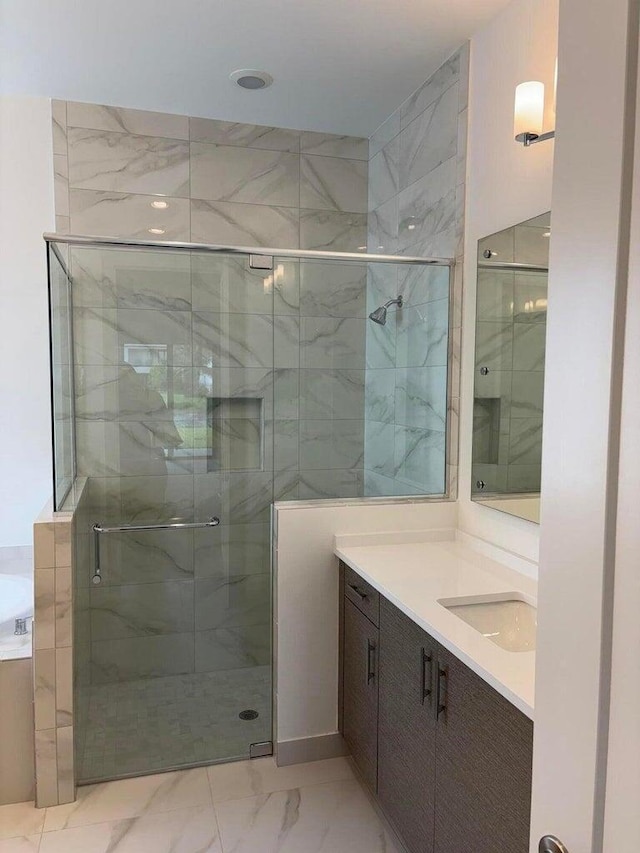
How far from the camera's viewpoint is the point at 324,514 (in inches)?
101

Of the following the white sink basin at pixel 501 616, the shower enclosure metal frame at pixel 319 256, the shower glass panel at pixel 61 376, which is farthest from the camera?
the shower enclosure metal frame at pixel 319 256

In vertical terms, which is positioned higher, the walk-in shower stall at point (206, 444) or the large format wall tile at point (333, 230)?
the large format wall tile at point (333, 230)

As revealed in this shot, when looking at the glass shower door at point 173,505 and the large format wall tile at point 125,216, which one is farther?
the large format wall tile at point 125,216

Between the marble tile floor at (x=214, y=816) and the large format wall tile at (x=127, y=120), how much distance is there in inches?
116

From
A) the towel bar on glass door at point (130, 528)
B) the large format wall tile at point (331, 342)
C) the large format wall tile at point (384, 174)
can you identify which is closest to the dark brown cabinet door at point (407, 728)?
the towel bar on glass door at point (130, 528)

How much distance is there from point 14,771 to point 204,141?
9.69 feet

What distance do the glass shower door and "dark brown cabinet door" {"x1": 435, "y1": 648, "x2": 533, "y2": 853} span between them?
1.11m

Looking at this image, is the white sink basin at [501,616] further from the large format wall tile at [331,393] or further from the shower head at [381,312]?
the shower head at [381,312]

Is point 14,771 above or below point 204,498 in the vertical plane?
below

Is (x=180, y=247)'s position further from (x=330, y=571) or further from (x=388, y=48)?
(x=330, y=571)

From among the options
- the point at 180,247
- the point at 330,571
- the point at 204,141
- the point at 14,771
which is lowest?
the point at 14,771

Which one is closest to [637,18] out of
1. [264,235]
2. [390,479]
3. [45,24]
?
[390,479]

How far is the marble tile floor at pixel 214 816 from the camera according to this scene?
2.13 metres

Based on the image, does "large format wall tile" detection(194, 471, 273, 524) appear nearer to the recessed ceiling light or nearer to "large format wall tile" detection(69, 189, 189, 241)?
"large format wall tile" detection(69, 189, 189, 241)
